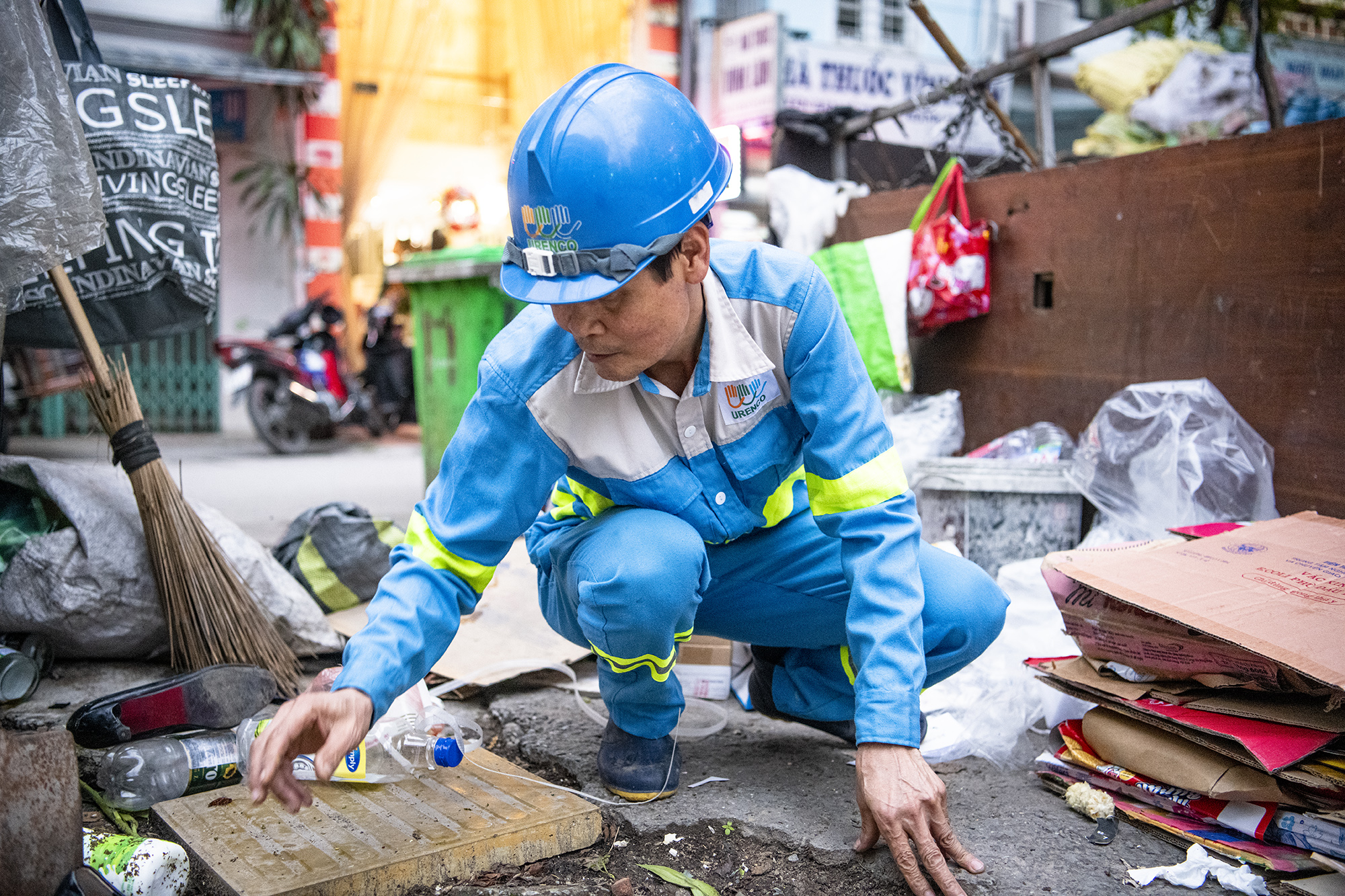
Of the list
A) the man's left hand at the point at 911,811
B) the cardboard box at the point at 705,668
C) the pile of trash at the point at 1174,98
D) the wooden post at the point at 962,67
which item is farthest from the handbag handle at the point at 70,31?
the pile of trash at the point at 1174,98

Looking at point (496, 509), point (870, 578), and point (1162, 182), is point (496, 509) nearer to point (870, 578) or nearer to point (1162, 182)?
point (870, 578)

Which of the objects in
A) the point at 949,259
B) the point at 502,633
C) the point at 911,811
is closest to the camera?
the point at 911,811

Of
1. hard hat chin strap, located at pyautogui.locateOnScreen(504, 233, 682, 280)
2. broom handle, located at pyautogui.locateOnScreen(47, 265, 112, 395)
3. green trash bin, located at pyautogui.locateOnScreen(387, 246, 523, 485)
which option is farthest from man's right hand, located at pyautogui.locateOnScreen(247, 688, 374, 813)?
green trash bin, located at pyautogui.locateOnScreen(387, 246, 523, 485)

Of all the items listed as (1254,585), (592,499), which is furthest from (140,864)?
(1254,585)

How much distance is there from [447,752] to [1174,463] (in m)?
1.91

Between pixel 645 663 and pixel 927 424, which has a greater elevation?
pixel 927 424

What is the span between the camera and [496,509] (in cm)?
147

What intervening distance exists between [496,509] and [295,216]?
25.4ft

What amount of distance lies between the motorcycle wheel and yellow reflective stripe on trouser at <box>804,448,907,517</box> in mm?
5727

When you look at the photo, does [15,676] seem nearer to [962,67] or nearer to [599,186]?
[599,186]

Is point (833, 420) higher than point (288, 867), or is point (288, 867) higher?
point (833, 420)

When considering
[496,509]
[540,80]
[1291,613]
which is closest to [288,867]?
[496,509]

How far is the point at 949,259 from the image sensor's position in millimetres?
3375

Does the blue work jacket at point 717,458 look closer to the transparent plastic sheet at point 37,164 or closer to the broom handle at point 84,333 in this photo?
the transparent plastic sheet at point 37,164
